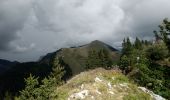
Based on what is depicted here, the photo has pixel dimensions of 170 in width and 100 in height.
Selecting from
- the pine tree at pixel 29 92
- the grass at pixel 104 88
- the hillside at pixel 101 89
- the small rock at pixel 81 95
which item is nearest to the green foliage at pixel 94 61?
the grass at pixel 104 88

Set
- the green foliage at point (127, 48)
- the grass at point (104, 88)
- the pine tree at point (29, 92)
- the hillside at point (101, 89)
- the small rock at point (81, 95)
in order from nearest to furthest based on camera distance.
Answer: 1. the pine tree at point (29, 92)
2. the small rock at point (81, 95)
3. the hillside at point (101, 89)
4. the grass at point (104, 88)
5. the green foliage at point (127, 48)

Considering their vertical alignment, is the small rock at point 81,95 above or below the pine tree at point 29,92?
below

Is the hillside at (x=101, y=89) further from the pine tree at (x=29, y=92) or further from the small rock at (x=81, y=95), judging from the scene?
the pine tree at (x=29, y=92)

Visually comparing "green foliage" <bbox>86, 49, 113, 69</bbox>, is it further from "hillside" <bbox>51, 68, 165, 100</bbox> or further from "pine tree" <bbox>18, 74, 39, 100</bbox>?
"pine tree" <bbox>18, 74, 39, 100</bbox>

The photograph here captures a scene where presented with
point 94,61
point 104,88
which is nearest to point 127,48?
point 94,61

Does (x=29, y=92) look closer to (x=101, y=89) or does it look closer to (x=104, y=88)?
(x=101, y=89)

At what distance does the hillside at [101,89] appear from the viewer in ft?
101

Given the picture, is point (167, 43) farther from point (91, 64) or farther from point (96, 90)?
point (91, 64)

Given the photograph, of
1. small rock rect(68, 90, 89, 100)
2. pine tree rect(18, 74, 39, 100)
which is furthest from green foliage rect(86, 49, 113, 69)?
pine tree rect(18, 74, 39, 100)

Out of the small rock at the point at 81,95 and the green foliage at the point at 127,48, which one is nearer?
the small rock at the point at 81,95

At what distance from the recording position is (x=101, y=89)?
3178 cm

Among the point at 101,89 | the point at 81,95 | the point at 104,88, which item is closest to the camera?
the point at 81,95

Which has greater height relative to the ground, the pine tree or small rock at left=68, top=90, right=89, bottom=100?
the pine tree

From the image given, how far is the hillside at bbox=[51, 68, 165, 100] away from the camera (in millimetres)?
30875
